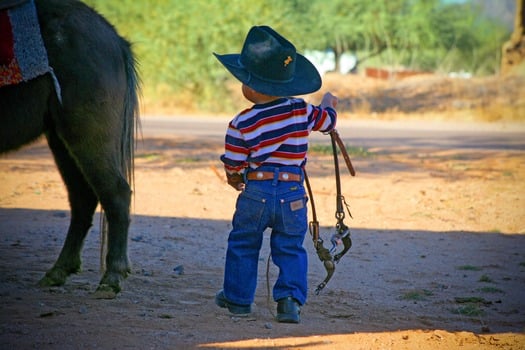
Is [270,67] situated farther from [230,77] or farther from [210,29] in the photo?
[230,77]

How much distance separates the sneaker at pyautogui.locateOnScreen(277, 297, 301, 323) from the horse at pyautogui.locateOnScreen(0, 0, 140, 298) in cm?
119

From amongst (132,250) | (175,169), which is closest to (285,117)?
(132,250)

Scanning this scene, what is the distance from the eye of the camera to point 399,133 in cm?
1953

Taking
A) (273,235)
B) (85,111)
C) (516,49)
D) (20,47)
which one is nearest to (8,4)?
(20,47)

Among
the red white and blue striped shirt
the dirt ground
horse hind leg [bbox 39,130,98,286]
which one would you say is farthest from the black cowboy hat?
horse hind leg [bbox 39,130,98,286]

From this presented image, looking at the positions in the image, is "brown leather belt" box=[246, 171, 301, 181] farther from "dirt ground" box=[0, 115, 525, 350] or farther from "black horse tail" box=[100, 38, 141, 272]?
"black horse tail" box=[100, 38, 141, 272]

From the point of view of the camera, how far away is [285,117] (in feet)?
15.3

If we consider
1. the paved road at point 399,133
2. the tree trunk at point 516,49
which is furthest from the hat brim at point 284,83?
the tree trunk at point 516,49

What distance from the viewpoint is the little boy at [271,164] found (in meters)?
4.65

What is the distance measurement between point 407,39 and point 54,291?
34.1 meters

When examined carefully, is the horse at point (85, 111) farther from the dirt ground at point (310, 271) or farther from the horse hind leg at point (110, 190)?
the dirt ground at point (310, 271)

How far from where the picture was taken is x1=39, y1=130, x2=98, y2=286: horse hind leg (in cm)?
573

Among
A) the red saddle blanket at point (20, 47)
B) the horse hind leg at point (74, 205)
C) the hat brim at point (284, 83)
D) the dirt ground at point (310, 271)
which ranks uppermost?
the red saddle blanket at point (20, 47)

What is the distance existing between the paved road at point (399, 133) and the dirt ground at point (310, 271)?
5.02 meters
